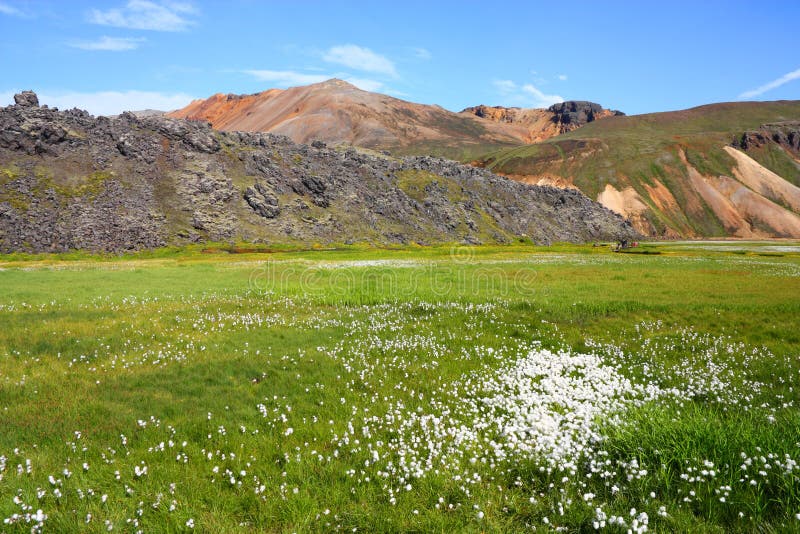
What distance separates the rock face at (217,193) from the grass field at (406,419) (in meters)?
83.5

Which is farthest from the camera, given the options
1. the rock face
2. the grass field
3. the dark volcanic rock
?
the dark volcanic rock

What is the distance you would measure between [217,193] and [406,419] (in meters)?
114

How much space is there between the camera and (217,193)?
360 feet

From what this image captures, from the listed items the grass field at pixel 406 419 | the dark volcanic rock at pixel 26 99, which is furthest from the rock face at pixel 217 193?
the grass field at pixel 406 419

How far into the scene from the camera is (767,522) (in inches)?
229

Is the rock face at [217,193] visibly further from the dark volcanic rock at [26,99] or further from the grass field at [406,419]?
the grass field at [406,419]

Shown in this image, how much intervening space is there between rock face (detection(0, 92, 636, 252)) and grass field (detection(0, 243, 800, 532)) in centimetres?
8350

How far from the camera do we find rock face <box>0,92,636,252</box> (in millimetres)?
89688

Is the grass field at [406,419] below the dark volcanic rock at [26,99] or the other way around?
below

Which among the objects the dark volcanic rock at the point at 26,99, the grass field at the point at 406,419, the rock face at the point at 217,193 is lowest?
the grass field at the point at 406,419

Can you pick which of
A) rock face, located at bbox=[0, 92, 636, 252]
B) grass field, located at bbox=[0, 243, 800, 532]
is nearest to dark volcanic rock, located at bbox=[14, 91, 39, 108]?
rock face, located at bbox=[0, 92, 636, 252]

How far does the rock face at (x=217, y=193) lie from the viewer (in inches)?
3531

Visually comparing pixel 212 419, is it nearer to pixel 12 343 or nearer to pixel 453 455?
pixel 453 455

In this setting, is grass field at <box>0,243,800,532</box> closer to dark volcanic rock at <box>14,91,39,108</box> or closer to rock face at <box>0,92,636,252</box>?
rock face at <box>0,92,636,252</box>
